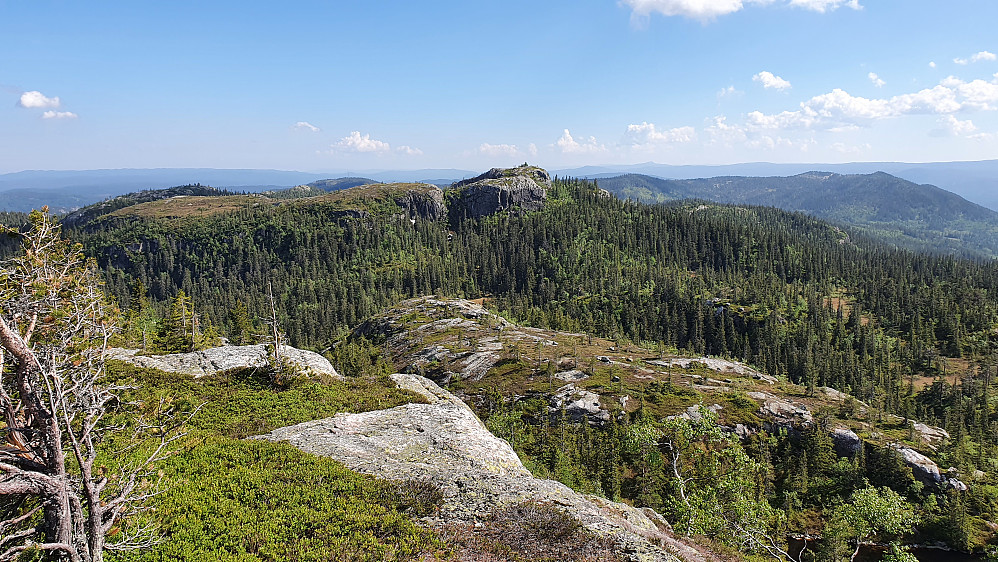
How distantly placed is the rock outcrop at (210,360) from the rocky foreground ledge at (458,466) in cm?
1526

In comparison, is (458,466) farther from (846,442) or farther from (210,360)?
(846,442)

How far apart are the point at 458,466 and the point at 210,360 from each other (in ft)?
102

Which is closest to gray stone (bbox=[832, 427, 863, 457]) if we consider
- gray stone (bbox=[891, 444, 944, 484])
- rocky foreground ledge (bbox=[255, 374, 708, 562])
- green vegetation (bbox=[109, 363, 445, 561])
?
gray stone (bbox=[891, 444, 944, 484])

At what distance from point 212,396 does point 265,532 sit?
22606 mm

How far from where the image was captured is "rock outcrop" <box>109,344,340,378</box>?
40.6m

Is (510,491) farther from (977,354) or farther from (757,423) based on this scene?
(977,354)


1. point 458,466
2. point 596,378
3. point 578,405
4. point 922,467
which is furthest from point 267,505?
point 922,467

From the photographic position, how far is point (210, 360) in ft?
142

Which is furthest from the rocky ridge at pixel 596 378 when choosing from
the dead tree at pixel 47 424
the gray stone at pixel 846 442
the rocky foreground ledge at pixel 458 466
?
the dead tree at pixel 47 424

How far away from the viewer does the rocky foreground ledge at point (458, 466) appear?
2073 cm

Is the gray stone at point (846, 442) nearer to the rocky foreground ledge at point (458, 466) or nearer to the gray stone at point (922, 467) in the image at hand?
the gray stone at point (922, 467)

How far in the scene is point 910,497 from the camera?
210ft

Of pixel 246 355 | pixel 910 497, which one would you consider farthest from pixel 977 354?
pixel 246 355

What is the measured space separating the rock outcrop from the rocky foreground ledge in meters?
15.3
